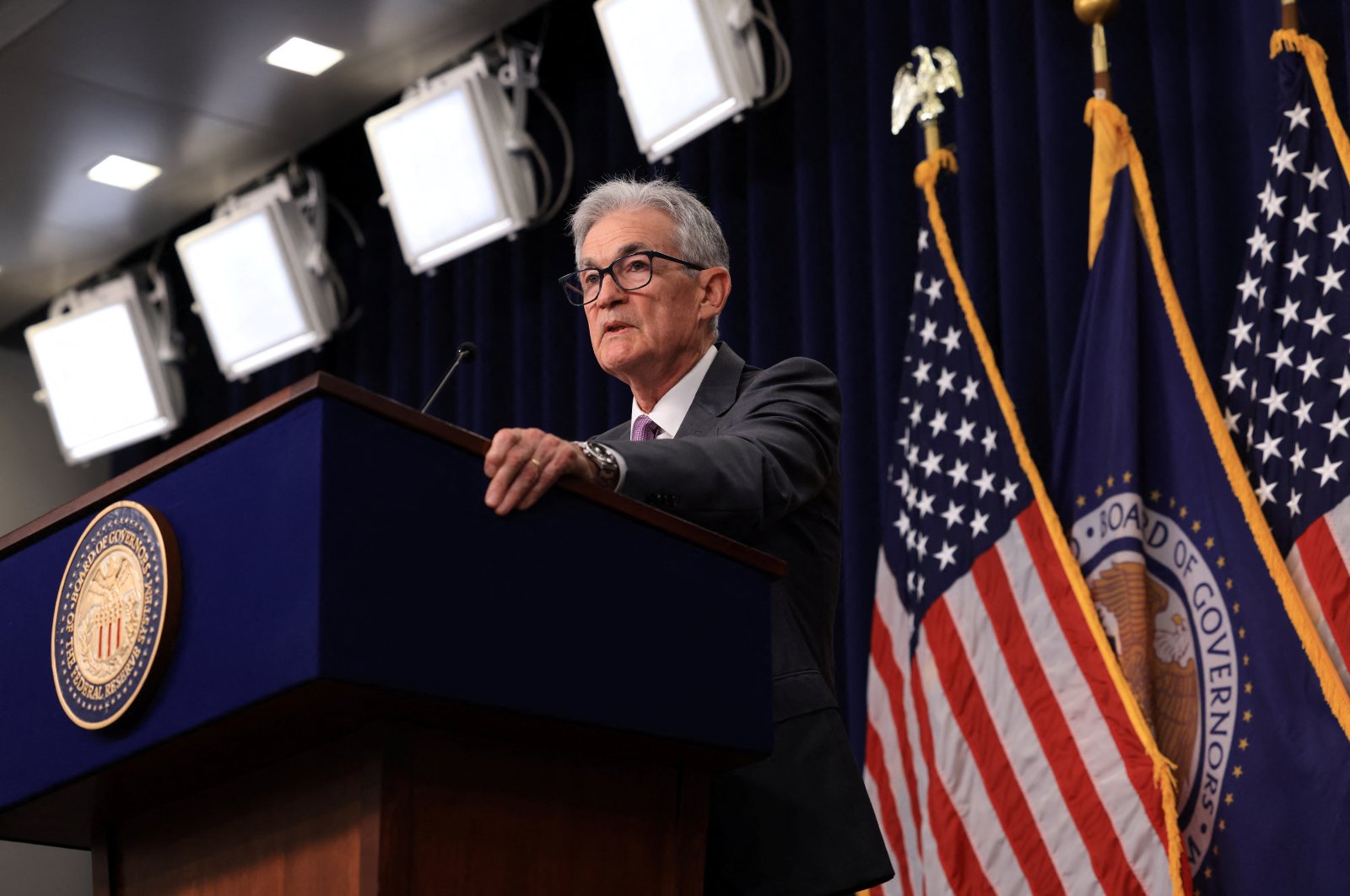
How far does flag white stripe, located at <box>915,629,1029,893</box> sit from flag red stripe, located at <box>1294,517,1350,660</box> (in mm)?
830

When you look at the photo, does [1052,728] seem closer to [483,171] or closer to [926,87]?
[926,87]

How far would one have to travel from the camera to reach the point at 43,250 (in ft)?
21.4

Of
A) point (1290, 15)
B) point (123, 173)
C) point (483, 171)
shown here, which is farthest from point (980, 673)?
point (123, 173)

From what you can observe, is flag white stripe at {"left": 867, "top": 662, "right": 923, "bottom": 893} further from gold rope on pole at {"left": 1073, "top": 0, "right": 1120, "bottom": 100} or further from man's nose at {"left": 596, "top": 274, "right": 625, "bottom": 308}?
man's nose at {"left": 596, "top": 274, "right": 625, "bottom": 308}

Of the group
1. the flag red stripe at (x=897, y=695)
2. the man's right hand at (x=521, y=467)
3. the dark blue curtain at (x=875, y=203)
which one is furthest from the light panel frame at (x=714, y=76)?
the man's right hand at (x=521, y=467)

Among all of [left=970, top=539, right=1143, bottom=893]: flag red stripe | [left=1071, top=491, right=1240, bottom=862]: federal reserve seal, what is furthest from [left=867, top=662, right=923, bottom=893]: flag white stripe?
[left=1071, top=491, right=1240, bottom=862]: federal reserve seal

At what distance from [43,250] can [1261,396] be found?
487cm

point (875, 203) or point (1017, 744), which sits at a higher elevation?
point (875, 203)

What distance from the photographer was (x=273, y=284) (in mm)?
5859

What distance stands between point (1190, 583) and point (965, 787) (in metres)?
0.66

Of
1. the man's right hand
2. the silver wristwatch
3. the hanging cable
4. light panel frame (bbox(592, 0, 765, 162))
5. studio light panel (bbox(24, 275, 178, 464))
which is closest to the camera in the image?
the man's right hand

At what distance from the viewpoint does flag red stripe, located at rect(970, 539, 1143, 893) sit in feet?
10.7

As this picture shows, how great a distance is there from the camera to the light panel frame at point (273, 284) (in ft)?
19.1

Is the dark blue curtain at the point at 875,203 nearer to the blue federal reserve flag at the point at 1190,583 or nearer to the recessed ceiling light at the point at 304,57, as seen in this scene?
the blue federal reserve flag at the point at 1190,583
